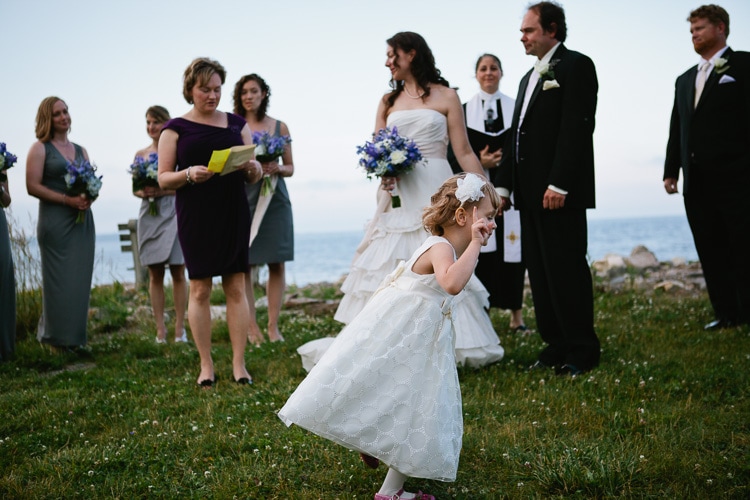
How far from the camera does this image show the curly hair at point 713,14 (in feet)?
22.4

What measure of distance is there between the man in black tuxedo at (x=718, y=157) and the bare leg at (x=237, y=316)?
4722mm

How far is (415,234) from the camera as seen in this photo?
596 centimetres

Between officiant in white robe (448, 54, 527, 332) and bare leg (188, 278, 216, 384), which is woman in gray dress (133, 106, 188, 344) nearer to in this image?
bare leg (188, 278, 216, 384)

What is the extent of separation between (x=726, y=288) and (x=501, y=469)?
4.63 metres

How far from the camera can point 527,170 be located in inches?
223

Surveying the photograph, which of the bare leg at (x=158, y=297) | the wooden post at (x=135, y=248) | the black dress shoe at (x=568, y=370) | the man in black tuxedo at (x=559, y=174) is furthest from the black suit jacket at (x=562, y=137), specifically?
the wooden post at (x=135, y=248)

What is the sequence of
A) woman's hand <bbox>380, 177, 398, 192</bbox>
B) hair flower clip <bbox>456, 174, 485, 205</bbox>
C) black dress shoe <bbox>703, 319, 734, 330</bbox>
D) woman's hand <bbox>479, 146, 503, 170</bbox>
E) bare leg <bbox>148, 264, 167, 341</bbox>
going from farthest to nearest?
bare leg <bbox>148, 264, 167, 341</bbox>, woman's hand <bbox>479, 146, 503, 170</bbox>, black dress shoe <bbox>703, 319, 734, 330</bbox>, woman's hand <bbox>380, 177, 398, 192</bbox>, hair flower clip <bbox>456, 174, 485, 205</bbox>

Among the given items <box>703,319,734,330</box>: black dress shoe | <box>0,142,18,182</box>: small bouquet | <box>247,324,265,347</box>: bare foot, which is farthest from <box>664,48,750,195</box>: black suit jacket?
<box>0,142,18,182</box>: small bouquet

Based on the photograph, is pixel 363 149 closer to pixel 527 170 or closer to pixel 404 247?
pixel 404 247

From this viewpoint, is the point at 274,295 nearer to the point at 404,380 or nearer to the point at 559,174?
the point at 559,174

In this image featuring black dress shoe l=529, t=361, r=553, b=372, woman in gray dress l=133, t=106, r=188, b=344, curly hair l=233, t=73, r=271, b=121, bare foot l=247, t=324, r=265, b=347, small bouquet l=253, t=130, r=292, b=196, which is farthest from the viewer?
woman in gray dress l=133, t=106, r=188, b=344

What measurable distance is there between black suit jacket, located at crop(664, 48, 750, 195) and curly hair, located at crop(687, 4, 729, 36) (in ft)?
0.99

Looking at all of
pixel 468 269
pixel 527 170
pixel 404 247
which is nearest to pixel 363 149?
pixel 404 247

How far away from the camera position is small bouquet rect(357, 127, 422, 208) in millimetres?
5711
